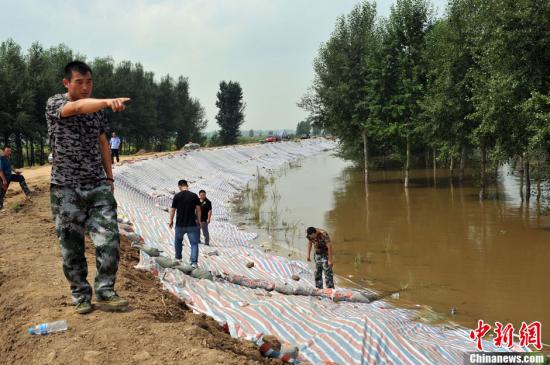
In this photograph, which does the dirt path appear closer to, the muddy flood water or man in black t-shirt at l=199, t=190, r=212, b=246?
man in black t-shirt at l=199, t=190, r=212, b=246

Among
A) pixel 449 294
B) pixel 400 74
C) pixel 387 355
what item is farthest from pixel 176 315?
pixel 400 74

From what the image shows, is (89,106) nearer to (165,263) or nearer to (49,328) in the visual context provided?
(49,328)

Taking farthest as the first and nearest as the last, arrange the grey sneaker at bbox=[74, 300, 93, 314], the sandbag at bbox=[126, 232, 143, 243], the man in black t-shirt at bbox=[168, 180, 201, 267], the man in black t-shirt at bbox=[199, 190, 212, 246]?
the man in black t-shirt at bbox=[199, 190, 212, 246] → the sandbag at bbox=[126, 232, 143, 243] → the man in black t-shirt at bbox=[168, 180, 201, 267] → the grey sneaker at bbox=[74, 300, 93, 314]

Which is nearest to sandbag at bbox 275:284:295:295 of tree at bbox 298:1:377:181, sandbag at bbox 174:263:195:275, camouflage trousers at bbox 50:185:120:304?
sandbag at bbox 174:263:195:275

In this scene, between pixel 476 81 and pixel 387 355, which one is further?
pixel 476 81

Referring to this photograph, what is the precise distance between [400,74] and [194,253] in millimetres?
22508

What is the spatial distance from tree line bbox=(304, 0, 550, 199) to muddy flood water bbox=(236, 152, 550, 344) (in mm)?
2408

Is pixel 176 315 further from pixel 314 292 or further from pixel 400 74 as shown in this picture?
pixel 400 74

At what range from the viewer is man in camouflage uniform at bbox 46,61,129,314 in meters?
4.50

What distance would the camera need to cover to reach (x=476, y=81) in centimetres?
2211

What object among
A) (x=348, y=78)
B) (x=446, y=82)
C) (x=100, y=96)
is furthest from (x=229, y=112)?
(x=446, y=82)

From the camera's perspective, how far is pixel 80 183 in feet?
15.0

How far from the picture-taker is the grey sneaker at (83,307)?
4.78 meters

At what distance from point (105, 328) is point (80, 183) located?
4.76 feet
